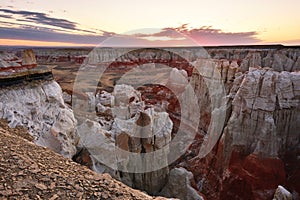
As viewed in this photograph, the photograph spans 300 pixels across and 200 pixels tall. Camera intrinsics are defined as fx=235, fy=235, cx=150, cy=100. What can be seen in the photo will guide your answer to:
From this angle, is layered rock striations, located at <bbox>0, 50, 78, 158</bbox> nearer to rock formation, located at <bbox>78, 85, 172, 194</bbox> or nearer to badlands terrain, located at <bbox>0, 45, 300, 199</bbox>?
badlands terrain, located at <bbox>0, 45, 300, 199</bbox>

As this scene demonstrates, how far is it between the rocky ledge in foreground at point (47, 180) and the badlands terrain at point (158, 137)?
1 cm

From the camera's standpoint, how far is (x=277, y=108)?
12.6 meters

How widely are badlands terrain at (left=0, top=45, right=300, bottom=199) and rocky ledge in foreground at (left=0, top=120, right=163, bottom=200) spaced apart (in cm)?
1

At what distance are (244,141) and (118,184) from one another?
1145 cm

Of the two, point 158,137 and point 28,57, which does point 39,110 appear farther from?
point 28,57

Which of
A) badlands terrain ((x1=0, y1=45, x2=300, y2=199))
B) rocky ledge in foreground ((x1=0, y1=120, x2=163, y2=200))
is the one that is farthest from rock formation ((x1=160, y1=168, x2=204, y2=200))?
rocky ledge in foreground ((x1=0, y1=120, x2=163, y2=200))

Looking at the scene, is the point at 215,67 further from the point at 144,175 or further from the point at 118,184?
the point at 118,184

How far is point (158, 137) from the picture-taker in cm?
991

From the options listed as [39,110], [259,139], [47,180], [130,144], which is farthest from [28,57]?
[259,139]

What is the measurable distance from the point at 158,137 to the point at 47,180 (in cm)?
717

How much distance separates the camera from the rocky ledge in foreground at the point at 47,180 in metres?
2.75

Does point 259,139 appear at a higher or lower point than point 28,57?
lower

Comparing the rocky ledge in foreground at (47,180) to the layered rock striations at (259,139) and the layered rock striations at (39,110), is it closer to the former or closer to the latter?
the layered rock striations at (39,110)

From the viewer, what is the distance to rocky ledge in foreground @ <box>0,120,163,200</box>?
9.01 feet
